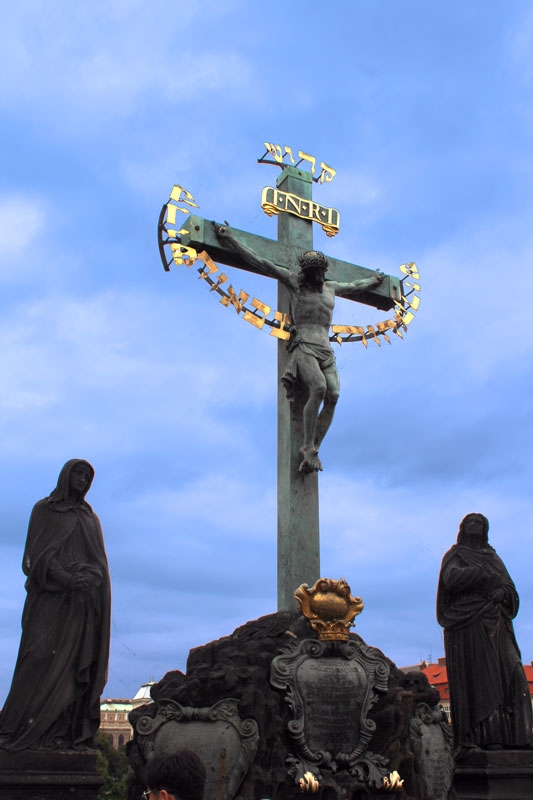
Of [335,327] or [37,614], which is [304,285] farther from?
[37,614]

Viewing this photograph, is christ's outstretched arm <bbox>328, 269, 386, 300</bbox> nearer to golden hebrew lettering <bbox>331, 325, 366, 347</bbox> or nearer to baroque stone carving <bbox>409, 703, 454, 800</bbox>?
golden hebrew lettering <bbox>331, 325, 366, 347</bbox>

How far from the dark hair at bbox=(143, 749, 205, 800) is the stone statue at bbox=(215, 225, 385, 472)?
6.11 m

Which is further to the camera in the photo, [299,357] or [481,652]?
[299,357]

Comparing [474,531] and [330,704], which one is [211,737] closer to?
[330,704]

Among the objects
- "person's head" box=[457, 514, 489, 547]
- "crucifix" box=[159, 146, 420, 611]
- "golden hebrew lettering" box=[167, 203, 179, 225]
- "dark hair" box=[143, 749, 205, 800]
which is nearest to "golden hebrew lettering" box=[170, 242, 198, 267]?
"crucifix" box=[159, 146, 420, 611]

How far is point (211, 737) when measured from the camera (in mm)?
6191

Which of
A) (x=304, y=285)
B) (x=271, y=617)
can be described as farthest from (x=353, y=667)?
(x=304, y=285)

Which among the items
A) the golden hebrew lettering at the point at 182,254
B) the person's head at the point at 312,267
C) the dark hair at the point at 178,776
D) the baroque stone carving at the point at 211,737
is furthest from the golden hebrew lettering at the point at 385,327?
the dark hair at the point at 178,776

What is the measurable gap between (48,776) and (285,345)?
5049mm

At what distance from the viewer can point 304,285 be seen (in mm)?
9438

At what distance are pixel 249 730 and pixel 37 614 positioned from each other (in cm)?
178

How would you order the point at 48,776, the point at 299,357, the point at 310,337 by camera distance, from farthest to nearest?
the point at 310,337 < the point at 299,357 < the point at 48,776

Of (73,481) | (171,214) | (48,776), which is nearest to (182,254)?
(171,214)

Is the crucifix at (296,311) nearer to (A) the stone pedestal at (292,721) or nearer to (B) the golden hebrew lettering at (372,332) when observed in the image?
(B) the golden hebrew lettering at (372,332)
